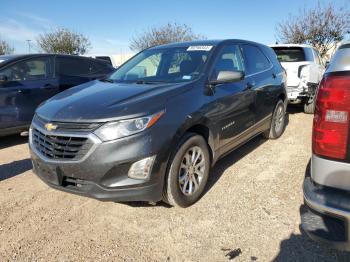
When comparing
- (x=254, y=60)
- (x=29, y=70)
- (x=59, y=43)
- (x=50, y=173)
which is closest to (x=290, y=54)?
(x=254, y=60)

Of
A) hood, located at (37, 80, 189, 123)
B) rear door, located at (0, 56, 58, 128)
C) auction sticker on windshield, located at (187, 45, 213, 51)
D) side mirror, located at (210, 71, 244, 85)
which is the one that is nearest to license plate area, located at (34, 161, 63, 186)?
hood, located at (37, 80, 189, 123)

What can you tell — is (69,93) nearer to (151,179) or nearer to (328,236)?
Answer: (151,179)

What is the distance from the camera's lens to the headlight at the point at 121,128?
2.79 meters

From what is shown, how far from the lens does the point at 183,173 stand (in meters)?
3.33

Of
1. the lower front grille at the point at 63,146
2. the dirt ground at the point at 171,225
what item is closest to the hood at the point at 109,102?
the lower front grille at the point at 63,146

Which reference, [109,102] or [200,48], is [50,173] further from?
[200,48]

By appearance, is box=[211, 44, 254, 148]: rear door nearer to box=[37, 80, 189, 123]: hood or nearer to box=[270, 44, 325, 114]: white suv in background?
box=[37, 80, 189, 123]: hood

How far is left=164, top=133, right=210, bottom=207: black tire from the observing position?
122 inches

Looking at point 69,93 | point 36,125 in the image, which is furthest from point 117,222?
point 69,93

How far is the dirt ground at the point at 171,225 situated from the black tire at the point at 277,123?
4.47ft

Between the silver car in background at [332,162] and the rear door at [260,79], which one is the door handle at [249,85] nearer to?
the rear door at [260,79]

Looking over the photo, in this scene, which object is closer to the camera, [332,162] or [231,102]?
[332,162]

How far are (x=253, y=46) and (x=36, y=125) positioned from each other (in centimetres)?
335

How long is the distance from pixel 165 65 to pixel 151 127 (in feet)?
5.35
